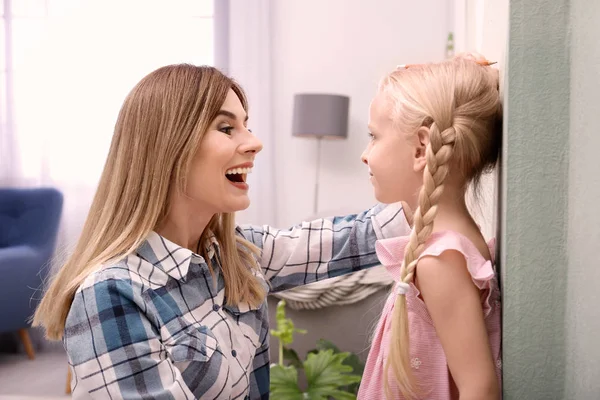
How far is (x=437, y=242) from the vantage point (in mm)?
945

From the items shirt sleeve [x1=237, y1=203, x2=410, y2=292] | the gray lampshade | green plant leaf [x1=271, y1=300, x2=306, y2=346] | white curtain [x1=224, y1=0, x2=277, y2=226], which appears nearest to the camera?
shirt sleeve [x1=237, y1=203, x2=410, y2=292]

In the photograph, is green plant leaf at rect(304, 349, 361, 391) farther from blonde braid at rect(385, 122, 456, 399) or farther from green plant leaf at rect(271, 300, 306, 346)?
blonde braid at rect(385, 122, 456, 399)

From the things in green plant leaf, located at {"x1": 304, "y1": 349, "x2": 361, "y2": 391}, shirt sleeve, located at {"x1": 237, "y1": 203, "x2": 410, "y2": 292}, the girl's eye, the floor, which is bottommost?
the floor

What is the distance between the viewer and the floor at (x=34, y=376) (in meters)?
3.36

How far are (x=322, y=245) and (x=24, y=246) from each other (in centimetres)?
302

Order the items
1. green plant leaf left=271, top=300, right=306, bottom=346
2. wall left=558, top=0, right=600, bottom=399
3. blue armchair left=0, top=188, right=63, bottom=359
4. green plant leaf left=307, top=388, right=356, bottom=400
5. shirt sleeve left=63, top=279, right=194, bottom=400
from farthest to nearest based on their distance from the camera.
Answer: blue armchair left=0, top=188, right=63, bottom=359 < green plant leaf left=271, top=300, right=306, bottom=346 < green plant leaf left=307, top=388, right=356, bottom=400 < shirt sleeve left=63, top=279, right=194, bottom=400 < wall left=558, top=0, right=600, bottom=399

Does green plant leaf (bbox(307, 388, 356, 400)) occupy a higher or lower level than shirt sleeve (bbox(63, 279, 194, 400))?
lower

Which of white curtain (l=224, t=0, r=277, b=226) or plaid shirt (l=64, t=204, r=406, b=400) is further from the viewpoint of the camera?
white curtain (l=224, t=0, r=277, b=226)

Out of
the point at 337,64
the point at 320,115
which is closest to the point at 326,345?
the point at 320,115

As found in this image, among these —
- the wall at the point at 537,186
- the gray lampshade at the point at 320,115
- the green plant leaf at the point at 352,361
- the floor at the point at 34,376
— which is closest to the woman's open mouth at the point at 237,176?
the wall at the point at 537,186

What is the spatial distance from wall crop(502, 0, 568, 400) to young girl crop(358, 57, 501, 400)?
0.07 meters

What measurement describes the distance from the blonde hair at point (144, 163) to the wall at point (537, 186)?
571 millimetres

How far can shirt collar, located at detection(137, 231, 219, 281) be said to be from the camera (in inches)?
45.7

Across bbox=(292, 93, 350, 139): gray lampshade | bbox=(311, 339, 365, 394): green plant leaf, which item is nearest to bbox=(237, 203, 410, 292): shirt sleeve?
bbox=(311, 339, 365, 394): green plant leaf
